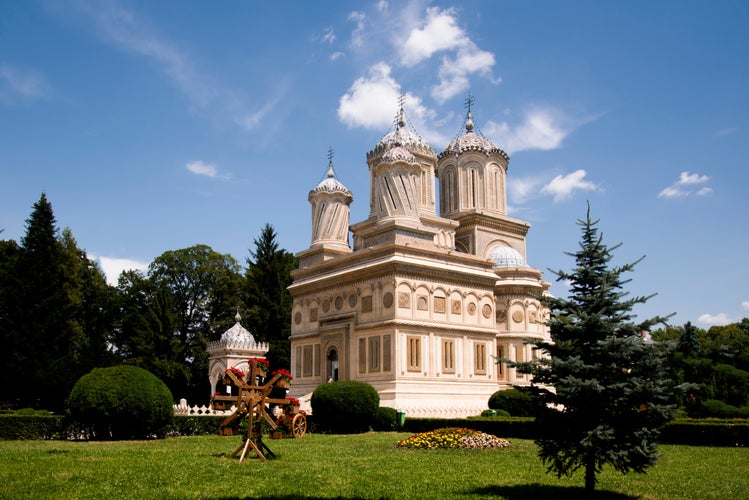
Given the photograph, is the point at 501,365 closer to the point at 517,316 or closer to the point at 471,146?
the point at 517,316

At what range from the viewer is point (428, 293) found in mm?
31766

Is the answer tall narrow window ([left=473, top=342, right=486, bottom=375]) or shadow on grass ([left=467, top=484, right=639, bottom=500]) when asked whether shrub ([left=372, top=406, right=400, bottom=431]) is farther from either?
shadow on grass ([left=467, top=484, right=639, bottom=500])

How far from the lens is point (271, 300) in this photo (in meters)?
45.8

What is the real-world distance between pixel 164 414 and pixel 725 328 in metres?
54.5

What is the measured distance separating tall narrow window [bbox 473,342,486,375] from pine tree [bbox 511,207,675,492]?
2220 centimetres

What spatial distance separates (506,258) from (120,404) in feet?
79.6

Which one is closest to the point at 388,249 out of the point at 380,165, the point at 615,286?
the point at 380,165

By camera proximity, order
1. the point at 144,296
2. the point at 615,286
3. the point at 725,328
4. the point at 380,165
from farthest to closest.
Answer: the point at 725,328
the point at 144,296
the point at 380,165
the point at 615,286

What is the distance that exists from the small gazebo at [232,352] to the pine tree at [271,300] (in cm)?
432

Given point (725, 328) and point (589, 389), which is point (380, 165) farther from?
point (725, 328)

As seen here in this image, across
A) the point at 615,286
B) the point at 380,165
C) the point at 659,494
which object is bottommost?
the point at 659,494

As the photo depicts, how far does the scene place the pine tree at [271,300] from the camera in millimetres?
44312

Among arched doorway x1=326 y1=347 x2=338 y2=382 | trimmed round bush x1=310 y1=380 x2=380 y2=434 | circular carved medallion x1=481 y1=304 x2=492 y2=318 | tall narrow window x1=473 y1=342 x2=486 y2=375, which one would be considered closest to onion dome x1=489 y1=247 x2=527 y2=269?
circular carved medallion x1=481 y1=304 x2=492 y2=318

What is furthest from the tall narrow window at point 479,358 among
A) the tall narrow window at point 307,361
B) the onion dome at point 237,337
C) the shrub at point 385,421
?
the onion dome at point 237,337
